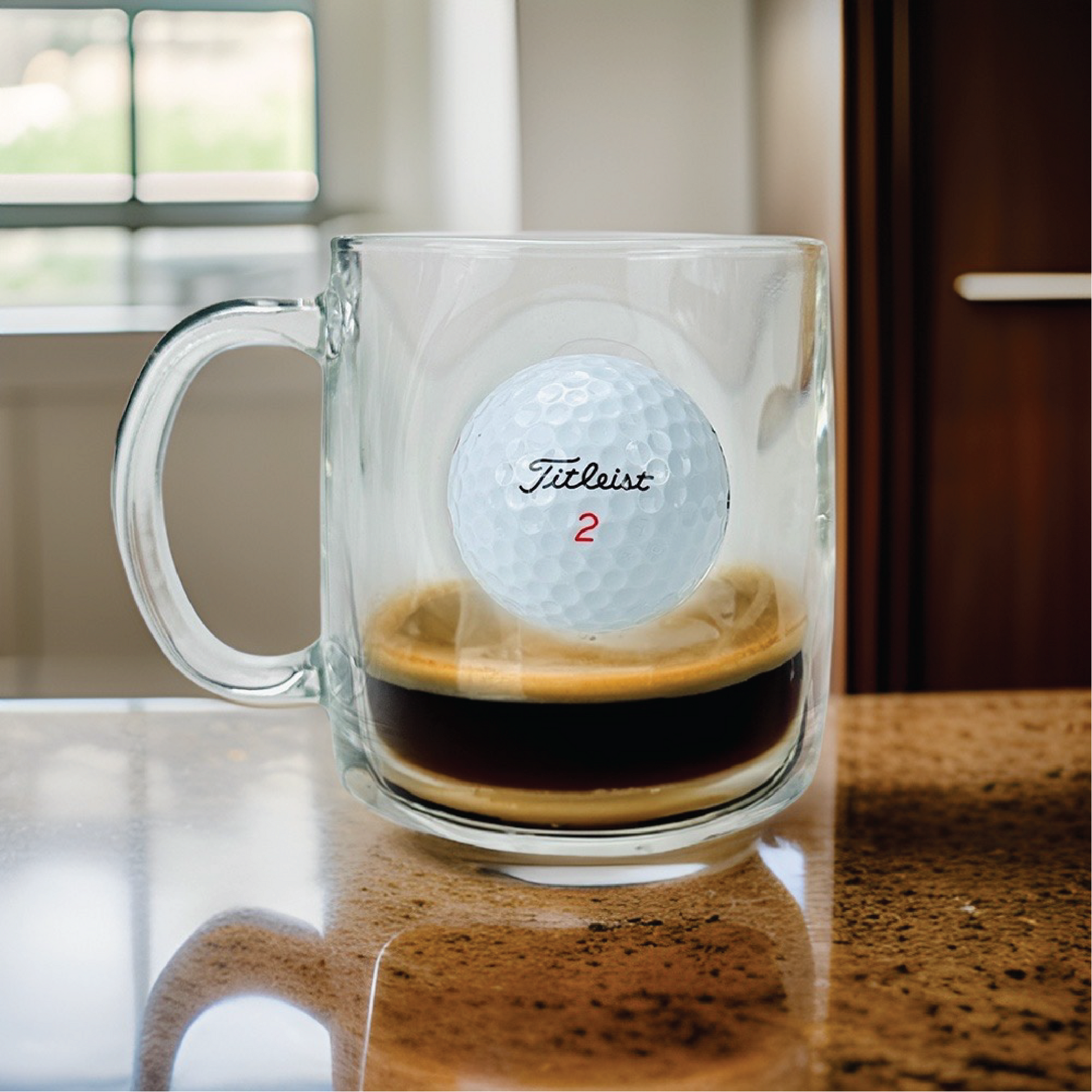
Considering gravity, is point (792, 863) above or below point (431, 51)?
below

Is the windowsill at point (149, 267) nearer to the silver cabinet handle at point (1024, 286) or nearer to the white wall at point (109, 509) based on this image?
the white wall at point (109, 509)

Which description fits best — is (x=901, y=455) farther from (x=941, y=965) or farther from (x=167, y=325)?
(x=941, y=965)

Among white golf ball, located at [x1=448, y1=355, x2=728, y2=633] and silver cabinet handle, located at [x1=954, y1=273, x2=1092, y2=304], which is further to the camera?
silver cabinet handle, located at [x1=954, y1=273, x2=1092, y2=304]

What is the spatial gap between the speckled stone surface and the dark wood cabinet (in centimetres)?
90

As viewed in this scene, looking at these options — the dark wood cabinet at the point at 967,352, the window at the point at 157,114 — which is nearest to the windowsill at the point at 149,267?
the window at the point at 157,114

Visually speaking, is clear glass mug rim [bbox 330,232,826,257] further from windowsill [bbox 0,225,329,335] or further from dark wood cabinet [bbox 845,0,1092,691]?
windowsill [bbox 0,225,329,335]

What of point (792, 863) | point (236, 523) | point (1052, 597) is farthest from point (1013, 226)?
point (792, 863)

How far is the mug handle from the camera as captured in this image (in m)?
0.34

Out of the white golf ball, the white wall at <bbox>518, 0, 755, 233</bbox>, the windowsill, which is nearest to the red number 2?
the white golf ball

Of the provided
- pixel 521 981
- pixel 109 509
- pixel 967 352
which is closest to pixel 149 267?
pixel 109 509

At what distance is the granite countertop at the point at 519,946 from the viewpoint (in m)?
0.25

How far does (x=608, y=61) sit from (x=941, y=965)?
4.61 feet

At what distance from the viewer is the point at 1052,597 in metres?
1.41

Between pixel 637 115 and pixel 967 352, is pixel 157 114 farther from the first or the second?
pixel 967 352
